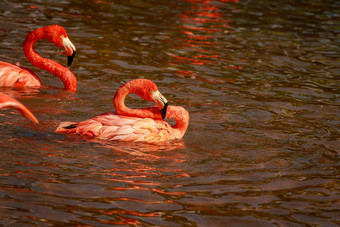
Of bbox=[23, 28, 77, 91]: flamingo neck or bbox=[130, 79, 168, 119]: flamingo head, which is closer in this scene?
bbox=[130, 79, 168, 119]: flamingo head

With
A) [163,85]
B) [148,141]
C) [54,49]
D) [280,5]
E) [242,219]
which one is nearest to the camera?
[242,219]

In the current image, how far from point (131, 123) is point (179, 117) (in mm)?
674

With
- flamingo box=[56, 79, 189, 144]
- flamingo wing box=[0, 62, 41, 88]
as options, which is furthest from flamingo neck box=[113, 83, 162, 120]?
flamingo wing box=[0, 62, 41, 88]

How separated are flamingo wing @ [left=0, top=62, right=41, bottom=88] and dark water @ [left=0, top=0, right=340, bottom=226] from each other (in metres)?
0.16

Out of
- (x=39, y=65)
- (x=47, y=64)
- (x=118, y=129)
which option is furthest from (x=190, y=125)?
(x=39, y=65)

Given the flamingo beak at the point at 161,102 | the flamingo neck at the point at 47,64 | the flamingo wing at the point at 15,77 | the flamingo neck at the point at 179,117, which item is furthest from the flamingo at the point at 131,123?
the flamingo wing at the point at 15,77

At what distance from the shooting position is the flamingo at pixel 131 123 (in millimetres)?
7055

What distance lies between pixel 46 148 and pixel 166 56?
541 cm

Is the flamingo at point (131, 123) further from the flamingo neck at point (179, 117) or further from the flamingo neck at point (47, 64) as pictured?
the flamingo neck at point (47, 64)

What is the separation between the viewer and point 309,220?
17.7 ft

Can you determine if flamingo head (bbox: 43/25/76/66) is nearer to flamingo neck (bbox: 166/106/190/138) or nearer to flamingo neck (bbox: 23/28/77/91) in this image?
flamingo neck (bbox: 23/28/77/91)

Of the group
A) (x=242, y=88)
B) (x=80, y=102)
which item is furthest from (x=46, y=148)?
(x=242, y=88)

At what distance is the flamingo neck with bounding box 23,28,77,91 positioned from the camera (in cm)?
956

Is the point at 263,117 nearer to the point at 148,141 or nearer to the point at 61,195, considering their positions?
the point at 148,141
